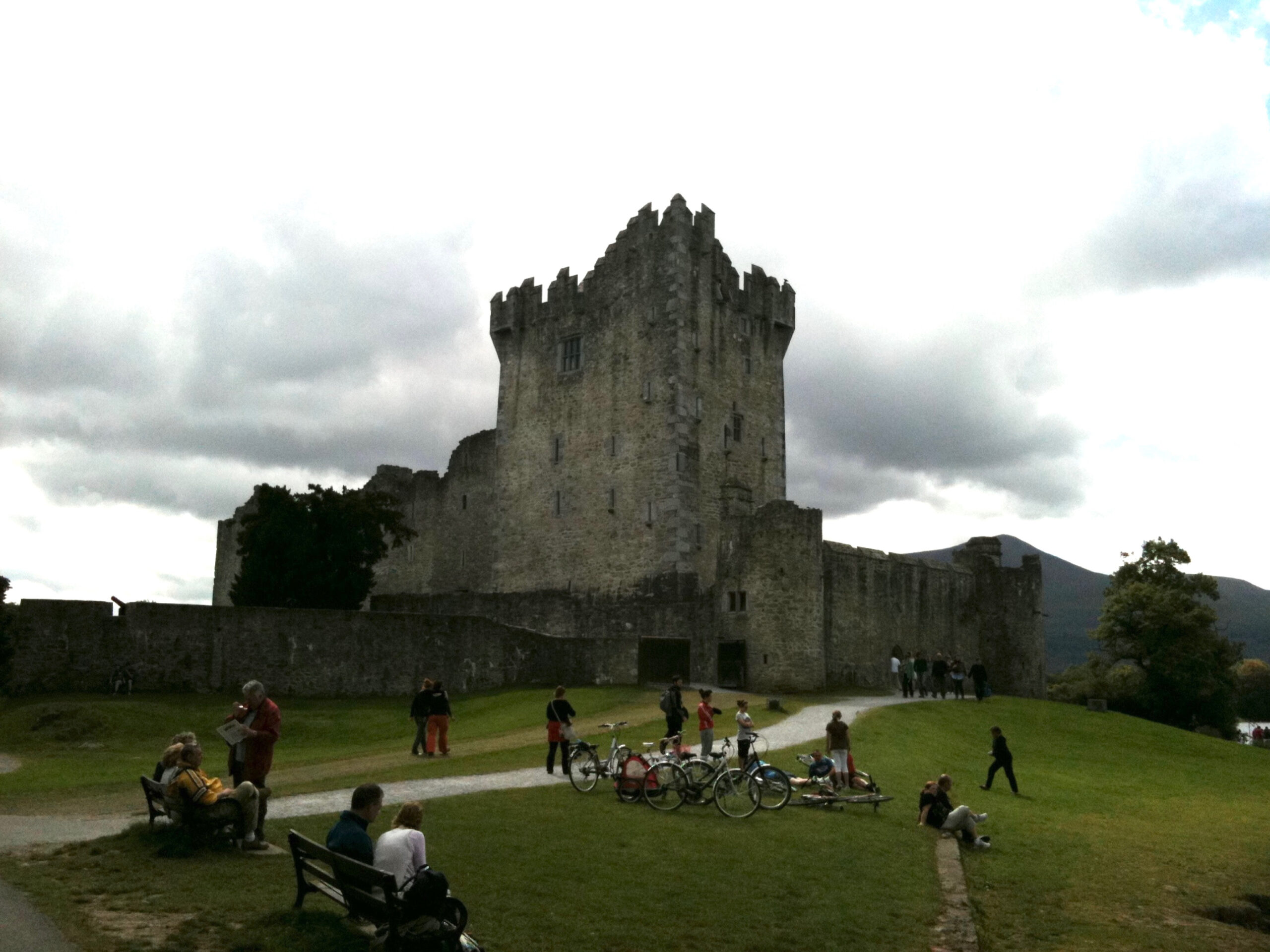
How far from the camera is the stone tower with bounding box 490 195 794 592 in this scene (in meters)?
45.5

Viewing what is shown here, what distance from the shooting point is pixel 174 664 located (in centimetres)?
3491

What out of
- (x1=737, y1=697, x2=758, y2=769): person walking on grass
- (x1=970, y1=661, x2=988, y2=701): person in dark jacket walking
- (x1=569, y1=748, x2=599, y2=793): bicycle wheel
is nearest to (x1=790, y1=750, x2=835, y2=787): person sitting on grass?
(x1=737, y1=697, x2=758, y2=769): person walking on grass

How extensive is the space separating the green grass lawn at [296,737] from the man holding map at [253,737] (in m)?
3.06

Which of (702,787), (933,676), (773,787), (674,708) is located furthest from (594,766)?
(933,676)

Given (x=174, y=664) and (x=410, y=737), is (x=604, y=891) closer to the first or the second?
(x=410, y=737)

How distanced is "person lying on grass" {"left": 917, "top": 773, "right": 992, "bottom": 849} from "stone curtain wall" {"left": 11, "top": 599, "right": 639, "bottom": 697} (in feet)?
66.6

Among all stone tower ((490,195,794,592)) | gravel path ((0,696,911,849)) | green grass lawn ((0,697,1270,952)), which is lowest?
green grass lawn ((0,697,1270,952))

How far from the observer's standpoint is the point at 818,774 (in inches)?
784

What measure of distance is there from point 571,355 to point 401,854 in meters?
41.3

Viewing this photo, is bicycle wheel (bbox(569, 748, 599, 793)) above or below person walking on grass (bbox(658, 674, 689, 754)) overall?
below

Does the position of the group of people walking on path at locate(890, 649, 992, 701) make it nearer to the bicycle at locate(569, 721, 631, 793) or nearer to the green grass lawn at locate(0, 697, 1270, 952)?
the green grass lawn at locate(0, 697, 1270, 952)

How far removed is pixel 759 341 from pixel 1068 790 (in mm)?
27987

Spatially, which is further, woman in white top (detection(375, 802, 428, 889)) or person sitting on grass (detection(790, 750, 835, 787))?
person sitting on grass (detection(790, 750, 835, 787))

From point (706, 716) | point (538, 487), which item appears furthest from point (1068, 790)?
point (538, 487)
